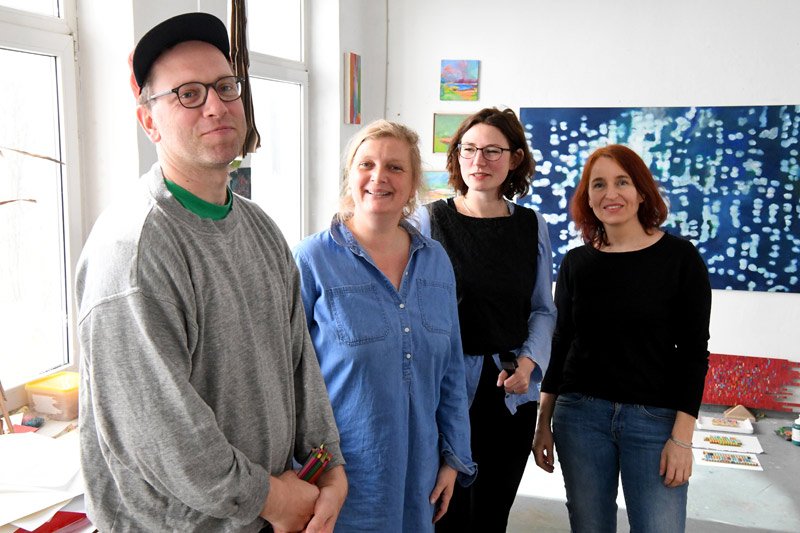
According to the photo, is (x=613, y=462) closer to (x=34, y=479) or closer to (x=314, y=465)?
(x=314, y=465)

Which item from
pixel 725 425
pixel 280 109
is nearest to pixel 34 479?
pixel 280 109

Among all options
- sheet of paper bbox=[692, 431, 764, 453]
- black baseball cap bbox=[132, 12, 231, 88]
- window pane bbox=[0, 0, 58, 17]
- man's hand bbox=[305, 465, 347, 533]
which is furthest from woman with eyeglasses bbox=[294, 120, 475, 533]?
sheet of paper bbox=[692, 431, 764, 453]

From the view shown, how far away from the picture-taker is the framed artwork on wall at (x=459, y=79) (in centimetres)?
434

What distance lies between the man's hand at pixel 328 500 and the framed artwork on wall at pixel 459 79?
3387 millimetres

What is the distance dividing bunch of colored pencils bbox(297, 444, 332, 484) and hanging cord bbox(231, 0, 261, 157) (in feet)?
4.43

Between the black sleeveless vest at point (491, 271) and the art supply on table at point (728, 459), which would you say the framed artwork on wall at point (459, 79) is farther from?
the art supply on table at point (728, 459)

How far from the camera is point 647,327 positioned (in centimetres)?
188

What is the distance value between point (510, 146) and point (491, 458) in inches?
39.0

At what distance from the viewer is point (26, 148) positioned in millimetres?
2119

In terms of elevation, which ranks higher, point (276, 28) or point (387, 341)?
point (276, 28)

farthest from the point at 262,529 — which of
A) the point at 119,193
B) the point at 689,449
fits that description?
the point at 119,193

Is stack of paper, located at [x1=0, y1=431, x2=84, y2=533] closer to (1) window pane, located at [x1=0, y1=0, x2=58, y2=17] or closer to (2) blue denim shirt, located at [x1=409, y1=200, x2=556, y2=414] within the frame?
(2) blue denim shirt, located at [x1=409, y1=200, x2=556, y2=414]

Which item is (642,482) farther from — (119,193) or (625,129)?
(625,129)

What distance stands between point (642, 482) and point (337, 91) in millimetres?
2838
